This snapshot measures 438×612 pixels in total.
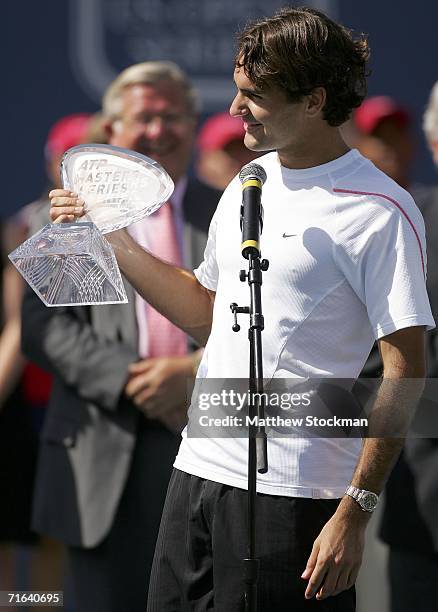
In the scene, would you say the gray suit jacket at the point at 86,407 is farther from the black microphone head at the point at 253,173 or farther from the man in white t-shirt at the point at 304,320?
the black microphone head at the point at 253,173

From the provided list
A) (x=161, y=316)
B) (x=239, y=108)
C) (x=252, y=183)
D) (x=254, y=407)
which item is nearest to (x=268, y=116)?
(x=239, y=108)

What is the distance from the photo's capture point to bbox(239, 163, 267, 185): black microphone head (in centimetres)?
234

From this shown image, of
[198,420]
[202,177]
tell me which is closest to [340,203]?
[198,420]

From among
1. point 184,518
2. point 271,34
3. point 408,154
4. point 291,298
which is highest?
point 408,154

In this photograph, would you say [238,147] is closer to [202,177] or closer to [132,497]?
[202,177]

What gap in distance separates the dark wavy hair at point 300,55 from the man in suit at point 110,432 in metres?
1.33

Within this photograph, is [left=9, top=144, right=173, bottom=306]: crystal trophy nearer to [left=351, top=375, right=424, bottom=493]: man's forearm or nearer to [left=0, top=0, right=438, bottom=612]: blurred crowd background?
[left=351, top=375, right=424, bottom=493]: man's forearm

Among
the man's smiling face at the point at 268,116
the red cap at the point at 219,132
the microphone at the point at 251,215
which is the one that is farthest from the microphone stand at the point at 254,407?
the red cap at the point at 219,132

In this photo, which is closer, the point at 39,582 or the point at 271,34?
the point at 271,34

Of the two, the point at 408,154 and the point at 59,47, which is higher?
the point at 59,47

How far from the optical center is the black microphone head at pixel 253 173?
234 cm

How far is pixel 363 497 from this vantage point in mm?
2299

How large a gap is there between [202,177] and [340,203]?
2.79 m

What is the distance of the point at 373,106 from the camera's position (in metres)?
4.67
